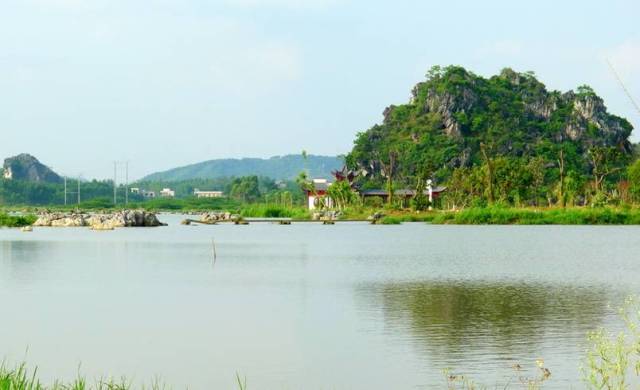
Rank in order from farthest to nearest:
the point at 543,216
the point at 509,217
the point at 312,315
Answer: the point at 509,217
the point at 543,216
the point at 312,315

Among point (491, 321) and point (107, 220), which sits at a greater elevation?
point (107, 220)

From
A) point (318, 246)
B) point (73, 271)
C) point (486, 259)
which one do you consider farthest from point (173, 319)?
point (318, 246)

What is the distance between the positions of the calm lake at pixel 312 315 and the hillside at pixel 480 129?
118 meters

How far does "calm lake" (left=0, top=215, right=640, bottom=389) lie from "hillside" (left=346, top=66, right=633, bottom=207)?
117670 mm

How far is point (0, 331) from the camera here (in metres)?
20.4

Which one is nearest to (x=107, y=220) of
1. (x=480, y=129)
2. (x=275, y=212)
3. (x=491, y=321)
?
(x=275, y=212)

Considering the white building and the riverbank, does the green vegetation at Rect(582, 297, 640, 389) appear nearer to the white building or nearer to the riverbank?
the riverbank

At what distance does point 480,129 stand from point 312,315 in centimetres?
15598

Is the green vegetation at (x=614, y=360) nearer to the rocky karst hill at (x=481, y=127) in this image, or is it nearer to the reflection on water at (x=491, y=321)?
the reflection on water at (x=491, y=321)

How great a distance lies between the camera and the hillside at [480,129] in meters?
163

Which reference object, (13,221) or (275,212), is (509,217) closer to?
(275,212)

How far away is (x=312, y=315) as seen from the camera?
75.2ft

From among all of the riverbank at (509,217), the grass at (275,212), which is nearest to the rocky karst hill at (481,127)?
the grass at (275,212)

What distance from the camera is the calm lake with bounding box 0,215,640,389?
15.9m
